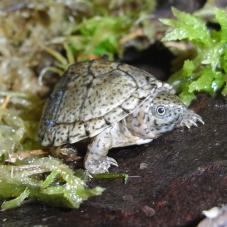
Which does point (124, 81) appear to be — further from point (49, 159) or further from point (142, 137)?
point (49, 159)

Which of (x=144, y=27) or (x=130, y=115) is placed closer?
(x=130, y=115)

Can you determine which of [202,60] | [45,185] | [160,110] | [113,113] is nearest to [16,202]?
[45,185]

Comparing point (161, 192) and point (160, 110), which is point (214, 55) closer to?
point (160, 110)

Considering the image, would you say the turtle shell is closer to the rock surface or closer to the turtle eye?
the turtle eye

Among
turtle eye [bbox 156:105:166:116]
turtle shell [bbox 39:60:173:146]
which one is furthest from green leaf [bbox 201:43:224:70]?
turtle eye [bbox 156:105:166:116]

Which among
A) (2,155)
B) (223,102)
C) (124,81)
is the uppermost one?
(124,81)

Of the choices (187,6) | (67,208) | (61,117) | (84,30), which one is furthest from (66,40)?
(67,208)

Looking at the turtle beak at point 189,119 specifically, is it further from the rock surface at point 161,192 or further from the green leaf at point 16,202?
the green leaf at point 16,202
